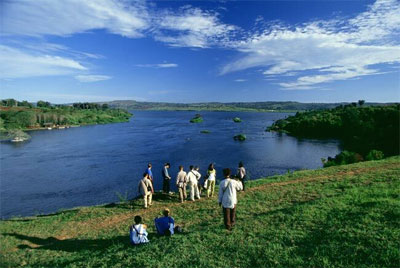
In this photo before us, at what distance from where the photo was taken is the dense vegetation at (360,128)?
4842 centimetres

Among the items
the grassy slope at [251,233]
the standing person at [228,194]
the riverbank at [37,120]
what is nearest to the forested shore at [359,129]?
the grassy slope at [251,233]

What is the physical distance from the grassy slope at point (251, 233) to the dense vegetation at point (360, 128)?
3820 cm

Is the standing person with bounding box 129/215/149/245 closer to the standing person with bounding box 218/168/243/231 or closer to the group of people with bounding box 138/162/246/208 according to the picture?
the standing person with bounding box 218/168/243/231

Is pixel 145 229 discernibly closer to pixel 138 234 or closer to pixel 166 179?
pixel 138 234

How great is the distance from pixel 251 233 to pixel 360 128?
76760 mm

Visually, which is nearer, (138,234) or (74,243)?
(138,234)

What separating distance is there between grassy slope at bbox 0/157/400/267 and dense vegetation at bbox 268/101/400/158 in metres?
38.2

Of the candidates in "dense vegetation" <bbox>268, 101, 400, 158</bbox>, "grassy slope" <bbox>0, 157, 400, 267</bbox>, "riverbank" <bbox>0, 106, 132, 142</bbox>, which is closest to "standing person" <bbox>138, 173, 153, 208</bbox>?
"grassy slope" <bbox>0, 157, 400, 267</bbox>

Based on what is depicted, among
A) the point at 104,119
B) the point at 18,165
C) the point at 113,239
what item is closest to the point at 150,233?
the point at 113,239

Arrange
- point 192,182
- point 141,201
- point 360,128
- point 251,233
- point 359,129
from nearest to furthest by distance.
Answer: point 251,233, point 192,182, point 141,201, point 360,128, point 359,129

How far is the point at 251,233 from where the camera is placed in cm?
938

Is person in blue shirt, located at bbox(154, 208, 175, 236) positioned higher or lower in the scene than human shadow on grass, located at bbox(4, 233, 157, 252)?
higher

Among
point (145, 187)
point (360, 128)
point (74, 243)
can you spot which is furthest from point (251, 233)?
point (360, 128)

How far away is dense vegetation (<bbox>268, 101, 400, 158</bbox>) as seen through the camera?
48.4m
